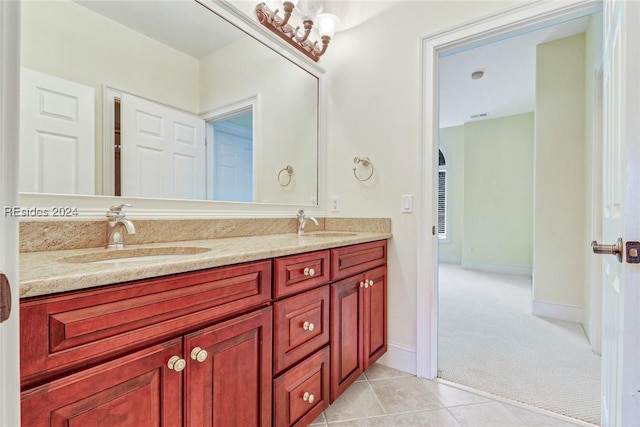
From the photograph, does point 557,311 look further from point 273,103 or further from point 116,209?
point 116,209

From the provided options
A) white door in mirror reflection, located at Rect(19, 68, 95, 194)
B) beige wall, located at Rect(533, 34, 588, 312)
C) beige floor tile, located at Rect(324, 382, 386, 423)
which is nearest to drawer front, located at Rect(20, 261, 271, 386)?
white door in mirror reflection, located at Rect(19, 68, 95, 194)

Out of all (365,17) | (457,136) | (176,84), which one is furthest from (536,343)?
(457,136)

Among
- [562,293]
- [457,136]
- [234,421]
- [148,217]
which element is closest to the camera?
[234,421]

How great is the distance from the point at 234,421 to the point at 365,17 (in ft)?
7.80

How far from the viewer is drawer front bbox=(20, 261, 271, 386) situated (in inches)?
22.1

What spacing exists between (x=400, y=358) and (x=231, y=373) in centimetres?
131

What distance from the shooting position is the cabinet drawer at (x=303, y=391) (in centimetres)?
111

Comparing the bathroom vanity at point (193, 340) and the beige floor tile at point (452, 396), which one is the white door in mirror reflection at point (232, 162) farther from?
the beige floor tile at point (452, 396)

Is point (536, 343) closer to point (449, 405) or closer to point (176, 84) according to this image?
point (449, 405)

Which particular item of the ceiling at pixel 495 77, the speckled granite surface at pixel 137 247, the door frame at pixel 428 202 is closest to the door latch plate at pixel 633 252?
the speckled granite surface at pixel 137 247

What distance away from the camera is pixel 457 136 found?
221 inches

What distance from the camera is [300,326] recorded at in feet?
3.95

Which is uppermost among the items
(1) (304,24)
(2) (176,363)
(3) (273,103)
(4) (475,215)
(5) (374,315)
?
(1) (304,24)

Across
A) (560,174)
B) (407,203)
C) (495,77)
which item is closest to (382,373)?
(407,203)
